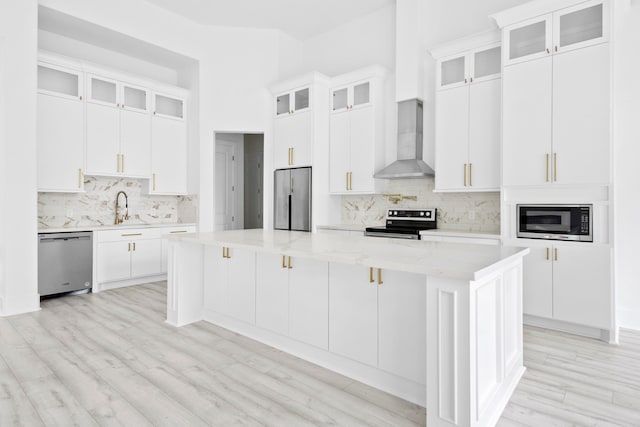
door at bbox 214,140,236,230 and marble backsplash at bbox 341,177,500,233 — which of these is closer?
marble backsplash at bbox 341,177,500,233

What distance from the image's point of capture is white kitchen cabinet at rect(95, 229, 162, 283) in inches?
185

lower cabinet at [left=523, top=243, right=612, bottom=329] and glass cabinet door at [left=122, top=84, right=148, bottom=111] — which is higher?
glass cabinet door at [left=122, top=84, right=148, bottom=111]

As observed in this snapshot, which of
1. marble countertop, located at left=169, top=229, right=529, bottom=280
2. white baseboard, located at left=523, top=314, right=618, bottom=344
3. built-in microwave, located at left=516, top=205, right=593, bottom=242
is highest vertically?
built-in microwave, located at left=516, top=205, right=593, bottom=242

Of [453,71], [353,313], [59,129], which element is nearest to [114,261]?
[59,129]

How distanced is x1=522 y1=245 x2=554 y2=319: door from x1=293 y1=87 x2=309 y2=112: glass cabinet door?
11.3 ft

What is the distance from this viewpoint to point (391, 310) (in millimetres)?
2154

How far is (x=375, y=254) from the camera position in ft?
6.79

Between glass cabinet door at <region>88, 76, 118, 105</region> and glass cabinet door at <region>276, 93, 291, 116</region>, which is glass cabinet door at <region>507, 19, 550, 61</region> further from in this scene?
glass cabinet door at <region>88, 76, 118, 105</region>

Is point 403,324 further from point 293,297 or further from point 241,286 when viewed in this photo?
point 241,286

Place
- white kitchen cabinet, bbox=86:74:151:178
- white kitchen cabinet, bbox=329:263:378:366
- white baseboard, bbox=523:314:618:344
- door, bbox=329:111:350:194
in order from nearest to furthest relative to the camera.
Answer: white kitchen cabinet, bbox=329:263:378:366
white baseboard, bbox=523:314:618:344
white kitchen cabinet, bbox=86:74:151:178
door, bbox=329:111:350:194

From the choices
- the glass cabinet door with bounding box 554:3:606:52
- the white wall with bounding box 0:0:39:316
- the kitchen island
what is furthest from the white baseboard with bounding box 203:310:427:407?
the glass cabinet door with bounding box 554:3:606:52

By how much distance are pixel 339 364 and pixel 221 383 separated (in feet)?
2.49

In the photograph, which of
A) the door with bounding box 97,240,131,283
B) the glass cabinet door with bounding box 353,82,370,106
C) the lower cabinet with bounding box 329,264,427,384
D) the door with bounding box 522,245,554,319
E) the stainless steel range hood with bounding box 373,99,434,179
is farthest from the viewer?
the glass cabinet door with bounding box 353,82,370,106

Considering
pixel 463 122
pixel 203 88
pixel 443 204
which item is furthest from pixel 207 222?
pixel 463 122
